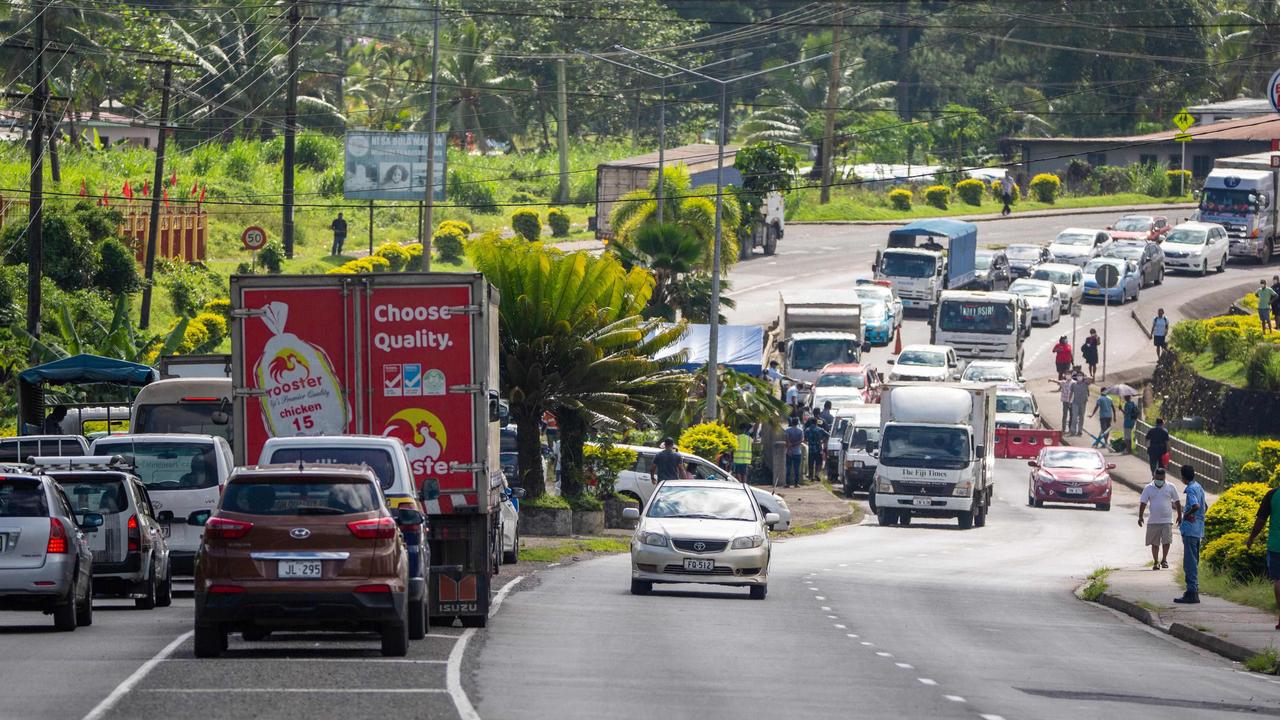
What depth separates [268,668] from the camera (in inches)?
615

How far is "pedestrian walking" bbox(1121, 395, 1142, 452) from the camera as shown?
51.0 metres

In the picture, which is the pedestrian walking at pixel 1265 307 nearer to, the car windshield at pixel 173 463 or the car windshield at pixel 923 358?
the car windshield at pixel 923 358

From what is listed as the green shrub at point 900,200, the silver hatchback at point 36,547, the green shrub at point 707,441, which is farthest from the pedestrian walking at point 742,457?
the green shrub at point 900,200

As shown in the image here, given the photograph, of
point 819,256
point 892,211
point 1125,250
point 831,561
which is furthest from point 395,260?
point 831,561

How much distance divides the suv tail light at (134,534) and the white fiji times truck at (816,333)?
3601cm

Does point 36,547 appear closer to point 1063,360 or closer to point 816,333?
point 816,333

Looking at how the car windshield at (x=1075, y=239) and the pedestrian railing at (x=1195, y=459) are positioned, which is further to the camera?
the car windshield at (x=1075, y=239)

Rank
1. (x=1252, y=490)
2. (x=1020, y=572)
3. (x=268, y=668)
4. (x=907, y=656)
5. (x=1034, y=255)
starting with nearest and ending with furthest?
(x=268, y=668), (x=907, y=656), (x=1252, y=490), (x=1020, y=572), (x=1034, y=255)

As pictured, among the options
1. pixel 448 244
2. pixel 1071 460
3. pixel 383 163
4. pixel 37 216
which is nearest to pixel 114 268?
pixel 37 216

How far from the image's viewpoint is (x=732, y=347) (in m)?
51.8

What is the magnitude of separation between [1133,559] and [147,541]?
18.0 metres

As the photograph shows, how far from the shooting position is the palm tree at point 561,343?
35.1m

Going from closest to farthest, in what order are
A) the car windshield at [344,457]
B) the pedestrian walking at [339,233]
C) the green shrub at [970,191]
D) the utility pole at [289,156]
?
the car windshield at [344,457], the utility pole at [289,156], the pedestrian walking at [339,233], the green shrub at [970,191]

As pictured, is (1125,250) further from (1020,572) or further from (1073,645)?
(1073,645)
